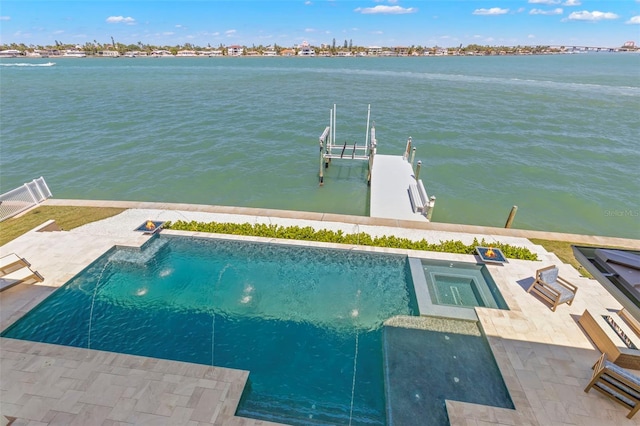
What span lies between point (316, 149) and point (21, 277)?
23711mm

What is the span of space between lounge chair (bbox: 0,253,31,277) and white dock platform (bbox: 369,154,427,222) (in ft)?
47.1

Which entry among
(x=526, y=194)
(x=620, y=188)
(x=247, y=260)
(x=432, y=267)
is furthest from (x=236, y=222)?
(x=620, y=188)

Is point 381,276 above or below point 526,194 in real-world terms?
above

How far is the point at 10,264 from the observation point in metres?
10.1

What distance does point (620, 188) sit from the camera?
76.9 feet

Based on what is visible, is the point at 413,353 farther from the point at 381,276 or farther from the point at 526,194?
the point at 526,194

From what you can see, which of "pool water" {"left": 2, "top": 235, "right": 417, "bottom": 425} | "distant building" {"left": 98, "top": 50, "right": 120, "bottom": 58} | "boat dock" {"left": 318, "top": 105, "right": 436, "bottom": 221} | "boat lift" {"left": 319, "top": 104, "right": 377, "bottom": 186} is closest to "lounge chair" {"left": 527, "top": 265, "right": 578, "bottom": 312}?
"pool water" {"left": 2, "top": 235, "right": 417, "bottom": 425}

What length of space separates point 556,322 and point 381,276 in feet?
17.9

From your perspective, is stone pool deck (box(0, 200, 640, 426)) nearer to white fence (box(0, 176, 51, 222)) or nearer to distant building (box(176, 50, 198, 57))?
white fence (box(0, 176, 51, 222))

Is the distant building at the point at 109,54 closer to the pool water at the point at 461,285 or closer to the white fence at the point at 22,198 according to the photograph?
the white fence at the point at 22,198

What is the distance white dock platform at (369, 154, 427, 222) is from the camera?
15844 mm

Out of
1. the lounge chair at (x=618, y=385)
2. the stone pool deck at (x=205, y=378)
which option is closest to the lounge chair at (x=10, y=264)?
the stone pool deck at (x=205, y=378)

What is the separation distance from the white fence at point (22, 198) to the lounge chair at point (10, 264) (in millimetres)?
6081

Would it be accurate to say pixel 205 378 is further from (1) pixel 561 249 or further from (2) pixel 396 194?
(1) pixel 561 249
